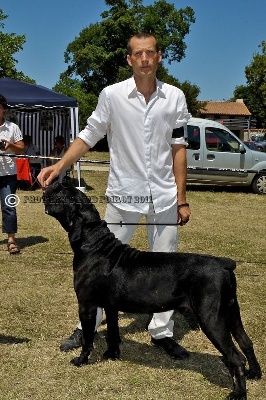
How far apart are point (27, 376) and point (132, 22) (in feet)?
141

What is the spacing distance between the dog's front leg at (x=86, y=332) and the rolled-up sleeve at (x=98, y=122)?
1.17m

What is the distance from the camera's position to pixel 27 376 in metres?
3.58

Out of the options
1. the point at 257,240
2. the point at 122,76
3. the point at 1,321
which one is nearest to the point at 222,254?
the point at 257,240

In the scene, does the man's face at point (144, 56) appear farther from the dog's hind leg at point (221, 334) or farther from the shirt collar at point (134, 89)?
the dog's hind leg at point (221, 334)

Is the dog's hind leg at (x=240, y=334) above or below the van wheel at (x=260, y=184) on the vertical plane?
below

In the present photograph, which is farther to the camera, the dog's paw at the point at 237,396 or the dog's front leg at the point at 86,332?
the dog's front leg at the point at 86,332

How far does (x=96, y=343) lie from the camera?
4211 millimetres

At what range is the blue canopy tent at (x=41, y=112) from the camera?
43.6ft

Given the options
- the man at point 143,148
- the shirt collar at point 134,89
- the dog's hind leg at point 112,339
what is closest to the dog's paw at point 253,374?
the man at point 143,148

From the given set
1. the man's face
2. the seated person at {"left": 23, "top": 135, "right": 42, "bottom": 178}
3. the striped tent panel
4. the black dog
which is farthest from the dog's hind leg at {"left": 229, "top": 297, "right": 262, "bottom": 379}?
the striped tent panel

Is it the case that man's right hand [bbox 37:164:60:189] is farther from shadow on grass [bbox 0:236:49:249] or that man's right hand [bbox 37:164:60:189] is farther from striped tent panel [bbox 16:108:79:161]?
striped tent panel [bbox 16:108:79:161]

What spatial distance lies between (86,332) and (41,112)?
47.5 ft

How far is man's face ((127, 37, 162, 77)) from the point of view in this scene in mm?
3543

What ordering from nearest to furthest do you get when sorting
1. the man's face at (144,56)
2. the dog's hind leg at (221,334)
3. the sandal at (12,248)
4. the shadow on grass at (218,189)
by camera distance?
the dog's hind leg at (221,334) < the man's face at (144,56) < the sandal at (12,248) < the shadow on grass at (218,189)
